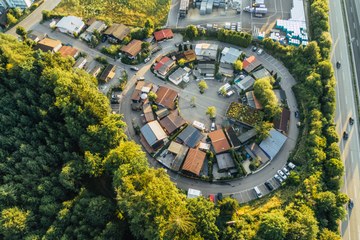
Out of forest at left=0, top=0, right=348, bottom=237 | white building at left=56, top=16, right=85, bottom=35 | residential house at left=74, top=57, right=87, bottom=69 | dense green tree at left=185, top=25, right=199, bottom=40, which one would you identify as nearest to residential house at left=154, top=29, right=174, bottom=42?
dense green tree at left=185, top=25, right=199, bottom=40

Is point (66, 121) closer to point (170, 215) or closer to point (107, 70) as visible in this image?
point (107, 70)

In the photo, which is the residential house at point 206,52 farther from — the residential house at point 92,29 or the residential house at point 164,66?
the residential house at point 92,29

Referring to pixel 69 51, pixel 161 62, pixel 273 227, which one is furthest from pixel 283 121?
pixel 69 51

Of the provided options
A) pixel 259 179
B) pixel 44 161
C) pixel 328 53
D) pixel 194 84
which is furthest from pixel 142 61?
pixel 328 53

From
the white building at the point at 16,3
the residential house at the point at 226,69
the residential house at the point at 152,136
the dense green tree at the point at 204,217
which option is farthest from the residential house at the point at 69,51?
the dense green tree at the point at 204,217

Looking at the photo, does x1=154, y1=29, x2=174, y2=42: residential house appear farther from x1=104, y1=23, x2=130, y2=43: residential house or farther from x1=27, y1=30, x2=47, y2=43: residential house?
x1=27, y1=30, x2=47, y2=43: residential house

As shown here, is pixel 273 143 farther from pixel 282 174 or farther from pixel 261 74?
pixel 261 74
